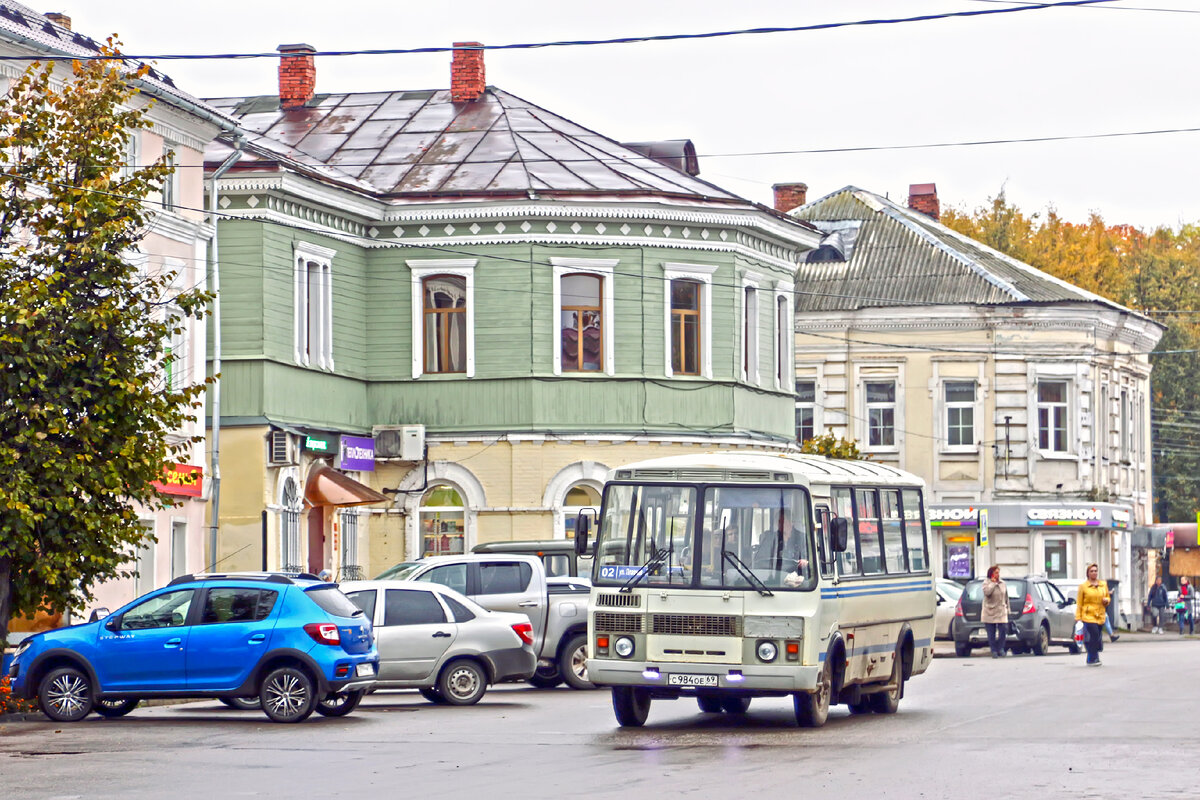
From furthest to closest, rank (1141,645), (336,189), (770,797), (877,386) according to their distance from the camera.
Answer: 1. (877,386)
2. (1141,645)
3. (336,189)
4. (770,797)

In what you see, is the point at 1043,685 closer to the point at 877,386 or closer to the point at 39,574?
the point at 39,574

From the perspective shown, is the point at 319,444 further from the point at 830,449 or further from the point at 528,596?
the point at 830,449

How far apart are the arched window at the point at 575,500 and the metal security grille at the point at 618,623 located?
63.2 ft

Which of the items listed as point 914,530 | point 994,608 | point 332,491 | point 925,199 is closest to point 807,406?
point 925,199

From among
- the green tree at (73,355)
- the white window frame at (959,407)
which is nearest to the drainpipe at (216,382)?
the green tree at (73,355)

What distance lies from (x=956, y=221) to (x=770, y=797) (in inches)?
2524

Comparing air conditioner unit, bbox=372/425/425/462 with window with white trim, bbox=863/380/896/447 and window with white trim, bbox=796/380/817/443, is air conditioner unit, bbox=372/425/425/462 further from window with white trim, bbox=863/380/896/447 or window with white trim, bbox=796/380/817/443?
window with white trim, bbox=863/380/896/447

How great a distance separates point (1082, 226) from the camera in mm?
81000

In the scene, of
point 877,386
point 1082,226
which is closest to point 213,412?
point 877,386

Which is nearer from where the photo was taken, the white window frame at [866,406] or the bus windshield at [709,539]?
the bus windshield at [709,539]

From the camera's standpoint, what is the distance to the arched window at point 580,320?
129 feet

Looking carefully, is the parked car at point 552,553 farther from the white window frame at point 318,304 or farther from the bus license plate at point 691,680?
the bus license plate at point 691,680

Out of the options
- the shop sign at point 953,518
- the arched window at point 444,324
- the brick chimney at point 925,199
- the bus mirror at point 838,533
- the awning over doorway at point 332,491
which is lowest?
the shop sign at point 953,518

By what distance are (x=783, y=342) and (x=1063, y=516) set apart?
51.8ft
